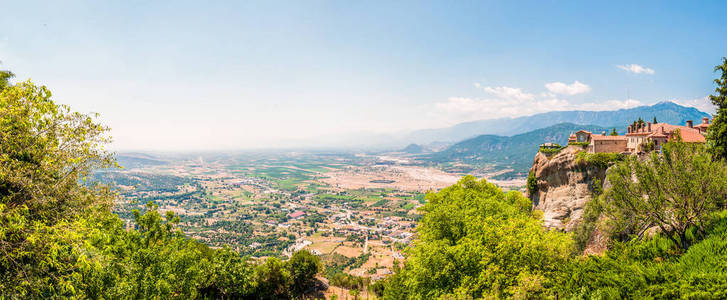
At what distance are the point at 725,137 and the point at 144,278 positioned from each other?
34.2 m

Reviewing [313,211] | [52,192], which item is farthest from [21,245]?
[313,211]

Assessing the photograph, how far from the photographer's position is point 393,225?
305ft

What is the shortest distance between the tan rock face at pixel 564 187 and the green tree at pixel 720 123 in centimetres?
772

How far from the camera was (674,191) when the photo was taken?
40.5 feet

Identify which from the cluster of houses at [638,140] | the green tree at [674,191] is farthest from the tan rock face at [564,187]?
the green tree at [674,191]

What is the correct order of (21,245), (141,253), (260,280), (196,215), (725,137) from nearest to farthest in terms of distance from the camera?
(21,245)
(141,253)
(725,137)
(260,280)
(196,215)

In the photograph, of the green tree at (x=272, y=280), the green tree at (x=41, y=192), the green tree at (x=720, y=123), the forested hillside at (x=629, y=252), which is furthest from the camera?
the green tree at (x=272, y=280)

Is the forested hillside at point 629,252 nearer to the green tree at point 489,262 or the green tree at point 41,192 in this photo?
the green tree at point 489,262

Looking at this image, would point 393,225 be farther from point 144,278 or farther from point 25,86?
point 25,86

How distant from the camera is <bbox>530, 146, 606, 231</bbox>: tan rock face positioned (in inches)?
1055

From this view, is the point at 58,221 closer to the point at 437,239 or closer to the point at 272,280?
the point at 437,239

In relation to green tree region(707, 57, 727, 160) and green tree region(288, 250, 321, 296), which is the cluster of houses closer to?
green tree region(707, 57, 727, 160)

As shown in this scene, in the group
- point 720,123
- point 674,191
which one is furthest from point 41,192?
point 720,123

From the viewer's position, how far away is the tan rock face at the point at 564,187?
26.8 meters
